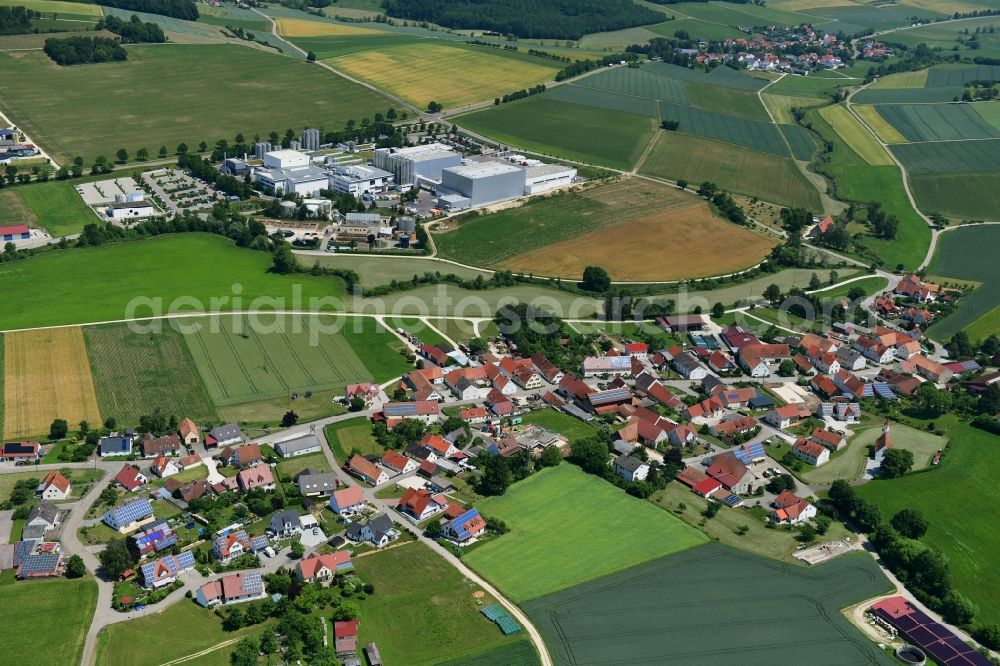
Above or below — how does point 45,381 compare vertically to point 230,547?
below

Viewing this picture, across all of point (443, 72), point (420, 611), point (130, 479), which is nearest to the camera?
point (420, 611)

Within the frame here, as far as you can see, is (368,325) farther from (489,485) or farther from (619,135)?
(619,135)

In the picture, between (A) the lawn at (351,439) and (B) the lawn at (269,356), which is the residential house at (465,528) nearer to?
(A) the lawn at (351,439)

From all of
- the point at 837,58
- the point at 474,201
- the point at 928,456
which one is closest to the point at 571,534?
the point at 928,456

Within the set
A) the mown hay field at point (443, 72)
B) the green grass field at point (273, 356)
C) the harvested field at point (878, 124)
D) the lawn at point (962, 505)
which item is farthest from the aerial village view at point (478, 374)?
the mown hay field at point (443, 72)

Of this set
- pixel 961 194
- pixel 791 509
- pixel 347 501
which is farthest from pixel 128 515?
pixel 961 194

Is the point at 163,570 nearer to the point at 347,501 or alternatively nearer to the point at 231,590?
the point at 231,590

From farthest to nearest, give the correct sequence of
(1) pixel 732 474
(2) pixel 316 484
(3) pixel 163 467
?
(1) pixel 732 474 → (3) pixel 163 467 → (2) pixel 316 484
